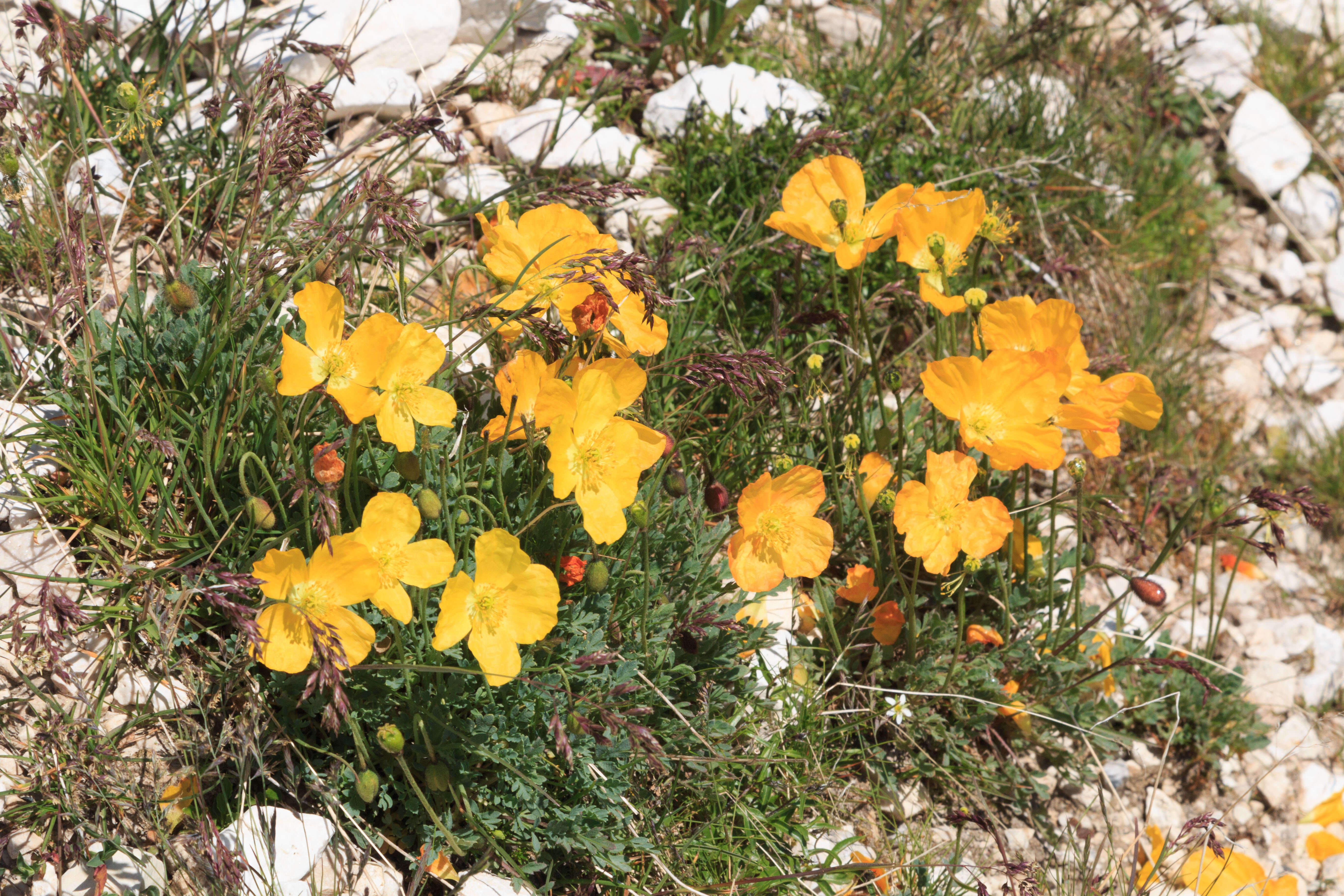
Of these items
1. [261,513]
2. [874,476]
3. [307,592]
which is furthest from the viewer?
[874,476]

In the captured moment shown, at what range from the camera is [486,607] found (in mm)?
2033

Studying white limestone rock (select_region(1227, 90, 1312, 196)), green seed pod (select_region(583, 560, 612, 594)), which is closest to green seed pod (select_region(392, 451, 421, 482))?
green seed pod (select_region(583, 560, 612, 594))

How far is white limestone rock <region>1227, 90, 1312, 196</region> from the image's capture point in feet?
16.1

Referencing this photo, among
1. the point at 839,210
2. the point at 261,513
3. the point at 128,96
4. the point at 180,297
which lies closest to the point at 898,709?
the point at 839,210

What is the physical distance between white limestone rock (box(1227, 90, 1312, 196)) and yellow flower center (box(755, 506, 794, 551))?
12.5ft

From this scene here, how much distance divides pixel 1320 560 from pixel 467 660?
357cm

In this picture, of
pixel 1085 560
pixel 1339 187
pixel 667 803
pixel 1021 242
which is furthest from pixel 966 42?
pixel 667 803

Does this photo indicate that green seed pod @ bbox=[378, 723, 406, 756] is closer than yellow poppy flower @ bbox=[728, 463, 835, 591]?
Yes

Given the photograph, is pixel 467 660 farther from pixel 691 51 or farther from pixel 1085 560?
pixel 691 51

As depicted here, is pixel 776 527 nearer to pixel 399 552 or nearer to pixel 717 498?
pixel 717 498

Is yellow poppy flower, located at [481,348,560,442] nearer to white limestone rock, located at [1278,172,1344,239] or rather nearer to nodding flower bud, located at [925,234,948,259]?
nodding flower bud, located at [925,234,948,259]

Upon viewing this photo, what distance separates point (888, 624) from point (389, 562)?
145 centimetres

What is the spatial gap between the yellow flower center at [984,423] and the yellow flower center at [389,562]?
127 cm

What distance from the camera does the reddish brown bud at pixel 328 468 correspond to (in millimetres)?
1957
